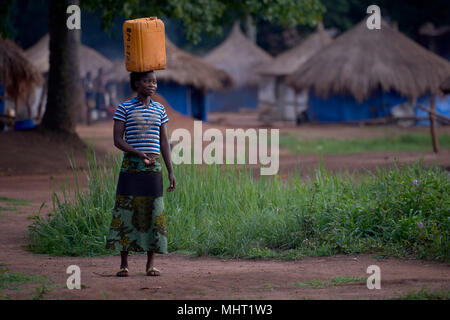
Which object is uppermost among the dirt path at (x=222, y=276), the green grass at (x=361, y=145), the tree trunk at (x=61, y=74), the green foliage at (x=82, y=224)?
the tree trunk at (x=61, y=74)

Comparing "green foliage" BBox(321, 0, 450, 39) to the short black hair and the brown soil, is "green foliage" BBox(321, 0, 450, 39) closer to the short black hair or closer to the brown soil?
the brown soil

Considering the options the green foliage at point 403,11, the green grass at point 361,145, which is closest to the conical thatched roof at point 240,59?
the green foliage at point 403,11

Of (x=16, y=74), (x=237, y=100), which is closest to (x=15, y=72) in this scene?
(x=16, y=74)

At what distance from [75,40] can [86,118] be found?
41.0 ft

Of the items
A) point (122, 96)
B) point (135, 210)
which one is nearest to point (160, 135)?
point (135, 210)

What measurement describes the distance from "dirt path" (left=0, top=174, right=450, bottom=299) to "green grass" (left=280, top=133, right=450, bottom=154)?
951 cm

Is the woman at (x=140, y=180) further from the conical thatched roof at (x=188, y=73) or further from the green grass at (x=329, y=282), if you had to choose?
the conical thatched roof at (x=188, y=73)

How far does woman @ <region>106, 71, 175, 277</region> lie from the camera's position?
164 inches

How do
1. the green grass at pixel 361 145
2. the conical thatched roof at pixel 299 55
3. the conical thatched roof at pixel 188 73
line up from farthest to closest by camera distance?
the conical thatched roof at pixel 299 55
the conical thatched roof at pixel 188 73
the green grass at pixel 361 145

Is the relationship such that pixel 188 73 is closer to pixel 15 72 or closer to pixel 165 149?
pixel 15 72

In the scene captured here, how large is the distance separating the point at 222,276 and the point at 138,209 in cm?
71

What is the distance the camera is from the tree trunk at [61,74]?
40.2 feet

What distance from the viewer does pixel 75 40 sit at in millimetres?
12445

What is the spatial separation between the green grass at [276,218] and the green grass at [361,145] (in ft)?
27.0
